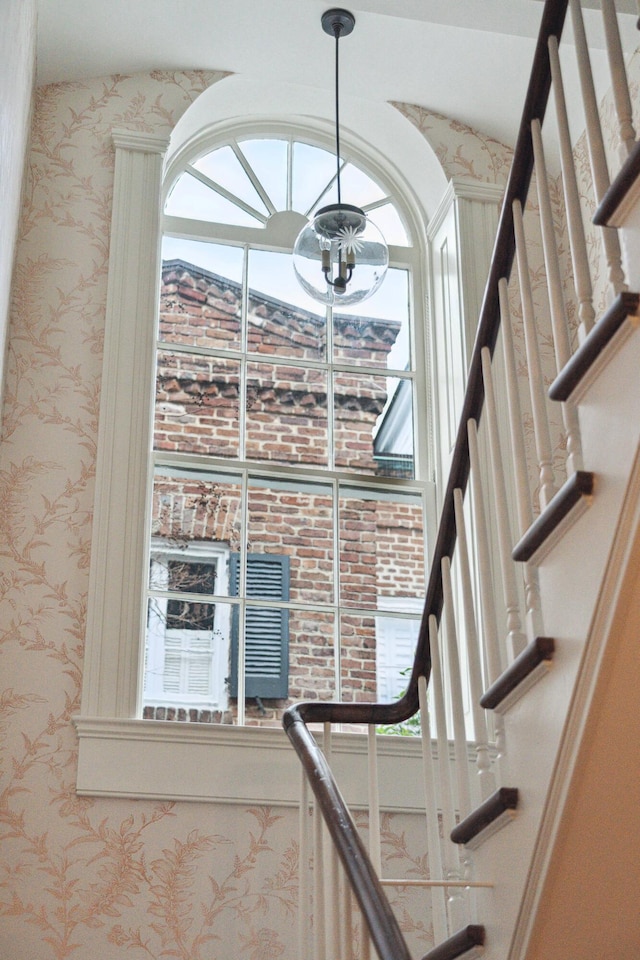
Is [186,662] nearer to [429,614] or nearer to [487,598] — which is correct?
[429,614]

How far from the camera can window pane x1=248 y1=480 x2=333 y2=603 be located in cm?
445

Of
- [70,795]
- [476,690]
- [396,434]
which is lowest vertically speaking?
[70,795]

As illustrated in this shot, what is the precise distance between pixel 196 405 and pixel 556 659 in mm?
2590

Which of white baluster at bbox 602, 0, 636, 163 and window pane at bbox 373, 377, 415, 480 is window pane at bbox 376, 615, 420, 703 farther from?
white baluster at bbox 602, 0, 636, 163

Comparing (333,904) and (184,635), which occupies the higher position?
(184,635)

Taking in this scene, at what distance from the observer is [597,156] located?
2363mm

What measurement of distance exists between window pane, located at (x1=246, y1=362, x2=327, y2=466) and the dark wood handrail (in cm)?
163

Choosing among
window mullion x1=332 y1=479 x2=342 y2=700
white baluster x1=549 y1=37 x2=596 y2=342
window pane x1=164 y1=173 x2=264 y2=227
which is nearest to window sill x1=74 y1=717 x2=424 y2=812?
window mullion x1=332 y1=479 x2=342 y2=700

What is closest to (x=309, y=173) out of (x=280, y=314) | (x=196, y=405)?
(x=280, y=314)

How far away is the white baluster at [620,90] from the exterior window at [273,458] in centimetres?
245

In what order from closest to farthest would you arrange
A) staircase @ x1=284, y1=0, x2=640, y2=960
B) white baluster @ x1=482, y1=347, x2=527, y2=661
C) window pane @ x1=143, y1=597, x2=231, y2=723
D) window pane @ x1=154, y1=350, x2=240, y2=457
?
staircase @ x1=284, y1=0, x2=640, y2=960, white baluster @ x1=482, y1=347, x2=527, y2=661, window pane @ x1=143, y1=597, x2=231, y2=723, window pane @ x1=154, y1=350, x2=240, y2=457

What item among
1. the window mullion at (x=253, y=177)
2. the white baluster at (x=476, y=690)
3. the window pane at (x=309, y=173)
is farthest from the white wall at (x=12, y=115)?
the white baluster at (x=476, y=690)

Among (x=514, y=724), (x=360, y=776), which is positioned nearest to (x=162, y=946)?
(x=360, y=776)

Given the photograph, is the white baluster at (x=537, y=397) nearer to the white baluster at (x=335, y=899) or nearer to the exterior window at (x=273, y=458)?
the white baluster at (x=335, y=899)
